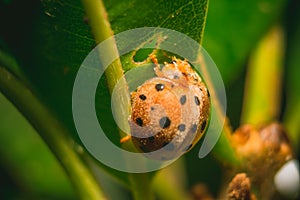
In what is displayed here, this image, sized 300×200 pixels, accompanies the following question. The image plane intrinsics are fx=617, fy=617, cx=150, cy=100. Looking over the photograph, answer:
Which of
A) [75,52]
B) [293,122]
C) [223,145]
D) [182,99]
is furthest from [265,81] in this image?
[75,52]

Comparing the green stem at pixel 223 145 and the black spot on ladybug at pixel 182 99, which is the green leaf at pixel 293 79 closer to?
the green stem at pixel 223 145

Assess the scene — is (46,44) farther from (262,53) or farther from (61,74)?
(262,53)

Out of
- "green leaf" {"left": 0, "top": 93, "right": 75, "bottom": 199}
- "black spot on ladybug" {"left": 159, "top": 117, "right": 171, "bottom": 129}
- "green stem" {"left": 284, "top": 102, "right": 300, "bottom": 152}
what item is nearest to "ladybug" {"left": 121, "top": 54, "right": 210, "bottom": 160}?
"black spot on ladybug" {"left": 159, "top": 117, "right": 171, "bottom": 129}

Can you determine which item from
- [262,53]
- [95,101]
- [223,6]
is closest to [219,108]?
[95,101]

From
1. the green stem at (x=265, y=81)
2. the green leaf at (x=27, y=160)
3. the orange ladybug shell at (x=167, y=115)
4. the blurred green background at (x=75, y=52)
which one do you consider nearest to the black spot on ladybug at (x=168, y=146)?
the orange ladybug shell at (x=167, y=115)

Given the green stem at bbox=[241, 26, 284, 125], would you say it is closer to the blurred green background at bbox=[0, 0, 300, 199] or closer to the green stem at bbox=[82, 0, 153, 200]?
the blurred green background at bbox=[0, 0, 300, 199]

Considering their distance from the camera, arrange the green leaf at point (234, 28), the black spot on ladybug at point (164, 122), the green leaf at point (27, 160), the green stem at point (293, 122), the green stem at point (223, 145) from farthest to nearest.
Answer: the green leaf at point (27, 160) → the green stem at point (293, 122) → the green leaf at point (234, 28) → the green stem at point (223, 145) → the black spot on ladybug at point (164, 122)

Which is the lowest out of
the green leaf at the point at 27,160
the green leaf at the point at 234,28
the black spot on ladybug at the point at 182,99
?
the black spot on ladybug at the point at 182,99
